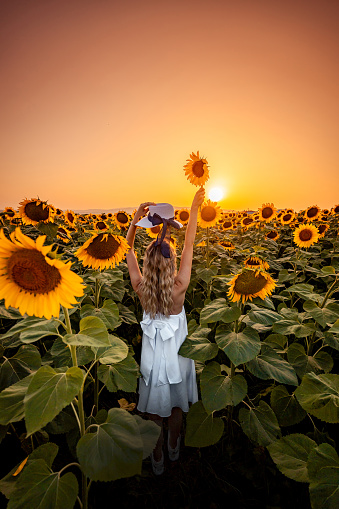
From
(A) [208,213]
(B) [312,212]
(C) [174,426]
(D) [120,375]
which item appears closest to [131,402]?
(C) [174,426]

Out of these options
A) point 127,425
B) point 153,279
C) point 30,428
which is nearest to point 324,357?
point 153,279

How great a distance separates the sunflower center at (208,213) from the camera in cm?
602

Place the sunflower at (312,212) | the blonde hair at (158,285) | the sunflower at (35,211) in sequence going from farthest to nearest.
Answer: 1. the sunflower at (312,212)
2. the sunflower at (35,211)
3. the blonde hair at (158,285)

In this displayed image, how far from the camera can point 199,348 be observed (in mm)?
2152

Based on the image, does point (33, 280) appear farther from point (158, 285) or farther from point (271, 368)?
point (271, 368)

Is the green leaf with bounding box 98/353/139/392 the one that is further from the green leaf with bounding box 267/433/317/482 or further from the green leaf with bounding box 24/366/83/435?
the green leaf with bounding box 267/433/317/482

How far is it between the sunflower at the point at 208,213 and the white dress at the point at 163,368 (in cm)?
380

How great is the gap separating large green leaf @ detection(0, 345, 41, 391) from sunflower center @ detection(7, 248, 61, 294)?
87 cm

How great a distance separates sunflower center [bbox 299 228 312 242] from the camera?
594 centimetres

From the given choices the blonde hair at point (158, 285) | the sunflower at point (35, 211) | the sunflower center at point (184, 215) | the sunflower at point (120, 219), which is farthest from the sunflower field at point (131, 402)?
the sunflower center at point (184, 215)

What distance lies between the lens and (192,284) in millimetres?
5172

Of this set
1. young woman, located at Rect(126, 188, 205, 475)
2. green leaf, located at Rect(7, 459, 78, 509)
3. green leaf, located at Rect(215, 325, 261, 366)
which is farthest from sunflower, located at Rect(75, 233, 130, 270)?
green leaf, located at Rect(7, 459, 78, 509)

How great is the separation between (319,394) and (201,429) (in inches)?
41.7

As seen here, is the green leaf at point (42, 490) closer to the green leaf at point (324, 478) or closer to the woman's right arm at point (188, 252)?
the green leaf at point (324, 478)
